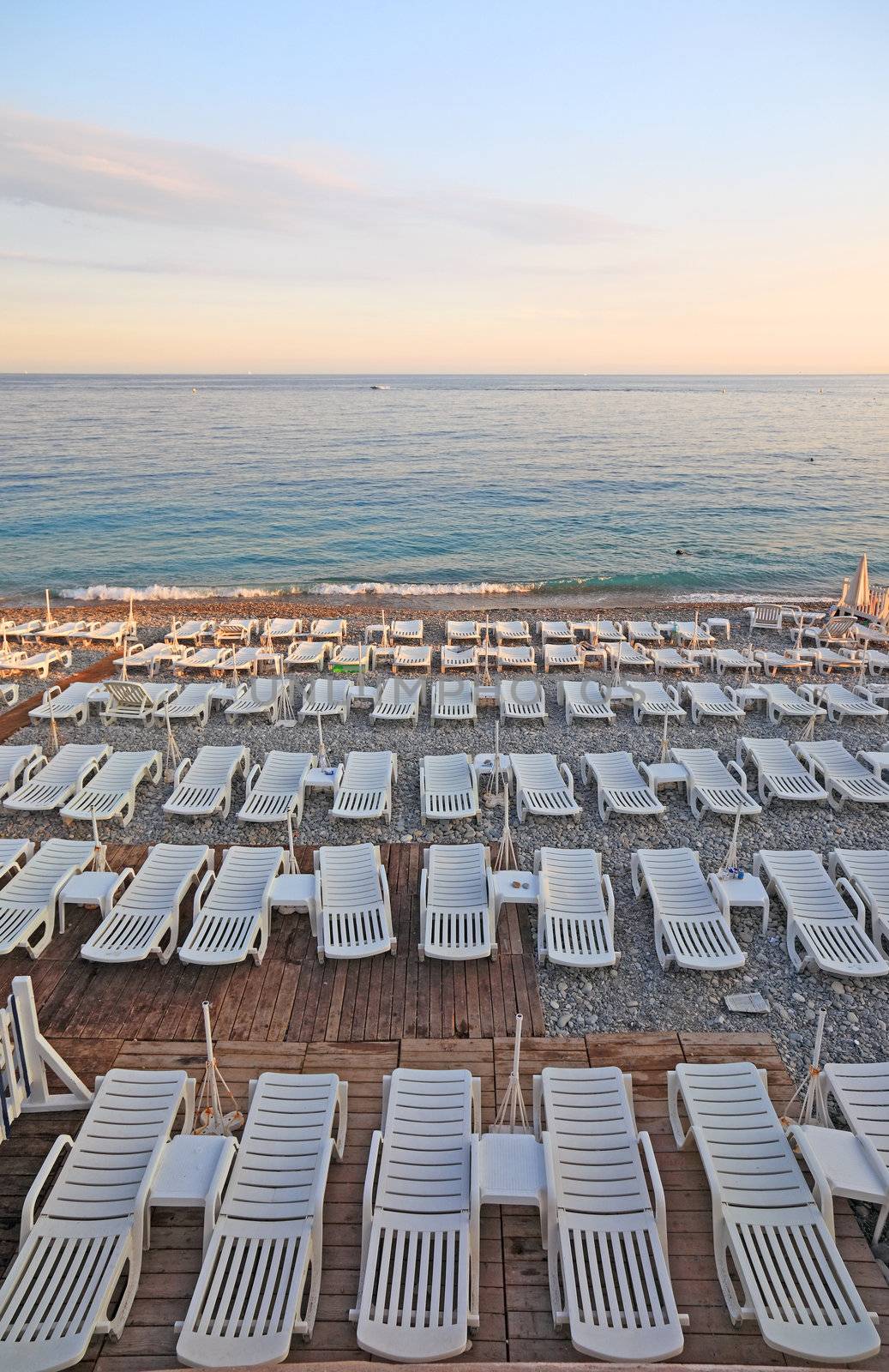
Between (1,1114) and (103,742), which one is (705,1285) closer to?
(1,1114)

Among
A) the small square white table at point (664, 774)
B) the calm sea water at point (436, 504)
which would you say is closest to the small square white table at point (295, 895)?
the small square white table at point (664, 774)

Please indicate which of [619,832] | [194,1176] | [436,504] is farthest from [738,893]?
[436,504]

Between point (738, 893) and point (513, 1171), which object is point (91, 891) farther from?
point (738, 893)

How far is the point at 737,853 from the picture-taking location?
28.6ft

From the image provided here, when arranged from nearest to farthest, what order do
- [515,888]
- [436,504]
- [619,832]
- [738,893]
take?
[515,888], [738,893], [619,832], [436,504]

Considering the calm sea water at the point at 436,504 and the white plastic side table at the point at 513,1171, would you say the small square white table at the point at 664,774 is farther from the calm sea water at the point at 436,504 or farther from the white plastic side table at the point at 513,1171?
the calm sea water at the point at 436,504

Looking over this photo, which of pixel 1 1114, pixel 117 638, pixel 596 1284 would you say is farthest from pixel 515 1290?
pixel 117 638

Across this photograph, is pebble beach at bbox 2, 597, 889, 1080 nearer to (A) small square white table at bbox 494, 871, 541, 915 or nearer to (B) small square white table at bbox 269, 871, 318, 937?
(A) small square white table at bbox 494, 871, 541, 915

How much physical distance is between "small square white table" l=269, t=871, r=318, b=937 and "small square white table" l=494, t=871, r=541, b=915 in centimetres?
175

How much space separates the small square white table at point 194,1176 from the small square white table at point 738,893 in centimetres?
491

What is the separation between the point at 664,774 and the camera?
390 inches

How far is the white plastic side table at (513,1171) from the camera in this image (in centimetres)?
398

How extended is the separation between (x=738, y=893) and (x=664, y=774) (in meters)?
2.78

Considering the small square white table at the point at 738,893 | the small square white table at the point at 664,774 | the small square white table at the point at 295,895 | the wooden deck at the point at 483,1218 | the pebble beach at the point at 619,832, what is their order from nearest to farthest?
the wooden deck at the point at 483,1218, the pebble beach at the point at 619,832, the small square white table at the point at 295,895, the small square white table at the point at 738,893, the small square white table at the point at 664,774
